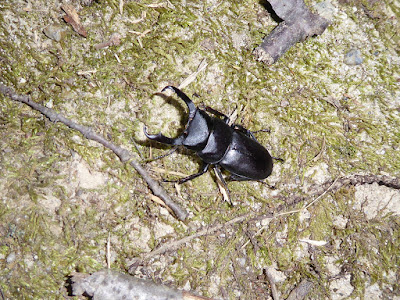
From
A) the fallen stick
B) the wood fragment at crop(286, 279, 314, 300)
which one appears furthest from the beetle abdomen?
the wood fragment at crop(286, 279, 314, 300)

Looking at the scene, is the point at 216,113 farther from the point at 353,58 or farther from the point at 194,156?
the point at 353,58

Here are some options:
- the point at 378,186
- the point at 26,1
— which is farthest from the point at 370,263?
the point at 26,1

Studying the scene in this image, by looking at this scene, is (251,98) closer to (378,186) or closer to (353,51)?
(353,51)

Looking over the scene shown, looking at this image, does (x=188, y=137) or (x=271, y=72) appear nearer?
(x=188, y=137)

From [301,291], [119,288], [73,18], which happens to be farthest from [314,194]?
[73,18]

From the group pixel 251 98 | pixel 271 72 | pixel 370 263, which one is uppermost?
pixel 271 72

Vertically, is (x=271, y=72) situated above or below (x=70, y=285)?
above
